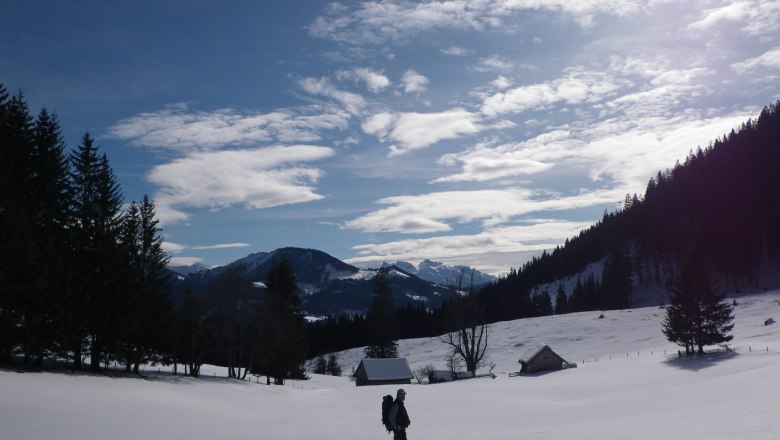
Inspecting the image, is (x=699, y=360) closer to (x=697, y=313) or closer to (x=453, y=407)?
(x=697, y=313)

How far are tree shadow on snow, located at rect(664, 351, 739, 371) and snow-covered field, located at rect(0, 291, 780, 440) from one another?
19cm

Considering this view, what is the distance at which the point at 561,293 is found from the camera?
14662 centimetres

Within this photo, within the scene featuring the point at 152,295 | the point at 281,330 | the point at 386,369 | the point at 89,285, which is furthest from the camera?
the point at 386,369

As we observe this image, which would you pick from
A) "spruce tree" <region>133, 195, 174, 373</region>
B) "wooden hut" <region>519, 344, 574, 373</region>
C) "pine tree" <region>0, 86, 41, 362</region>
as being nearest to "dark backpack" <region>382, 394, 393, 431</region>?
"pine tree" <region>0, 86, 41, 362</region>

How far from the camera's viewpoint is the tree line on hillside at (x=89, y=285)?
26562mm

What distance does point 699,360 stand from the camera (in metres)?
46.2

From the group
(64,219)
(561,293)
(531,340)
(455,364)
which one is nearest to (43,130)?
(64,219)

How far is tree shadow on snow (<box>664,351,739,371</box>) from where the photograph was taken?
141ft

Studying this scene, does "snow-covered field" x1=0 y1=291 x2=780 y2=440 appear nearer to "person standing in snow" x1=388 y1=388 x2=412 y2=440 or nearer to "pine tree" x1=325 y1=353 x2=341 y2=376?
"person standing in snow" x1=388 y1=388 x2=412 y2=440

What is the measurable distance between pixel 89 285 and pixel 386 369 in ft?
126

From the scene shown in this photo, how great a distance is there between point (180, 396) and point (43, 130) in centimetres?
1925

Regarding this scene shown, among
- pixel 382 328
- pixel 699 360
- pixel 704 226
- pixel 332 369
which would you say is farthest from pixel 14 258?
pixel 704 226

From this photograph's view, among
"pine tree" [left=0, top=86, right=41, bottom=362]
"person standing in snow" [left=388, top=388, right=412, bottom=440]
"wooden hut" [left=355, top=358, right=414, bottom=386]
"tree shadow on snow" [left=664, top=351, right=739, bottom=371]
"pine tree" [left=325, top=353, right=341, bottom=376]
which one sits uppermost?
"pine tree" [left=0, top=86, right=41, bottom=362]

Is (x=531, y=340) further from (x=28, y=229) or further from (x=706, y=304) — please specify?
(x=28, y=229)
